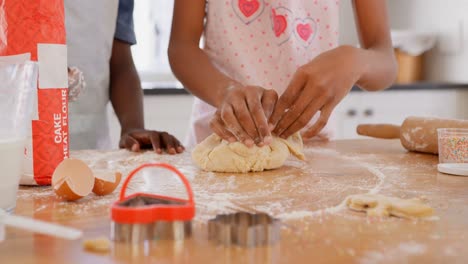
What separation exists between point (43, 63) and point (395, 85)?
7.49 ft

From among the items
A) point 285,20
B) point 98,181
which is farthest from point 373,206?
point 285,20

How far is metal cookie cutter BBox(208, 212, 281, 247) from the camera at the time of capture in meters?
0.61

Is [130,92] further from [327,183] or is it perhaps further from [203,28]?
[327,183]

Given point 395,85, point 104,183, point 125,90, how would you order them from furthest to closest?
point 395,85 → point 125,90 → point 104,183

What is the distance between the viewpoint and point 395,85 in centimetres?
290

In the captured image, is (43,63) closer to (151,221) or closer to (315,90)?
(151,221)

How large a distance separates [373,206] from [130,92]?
108cm

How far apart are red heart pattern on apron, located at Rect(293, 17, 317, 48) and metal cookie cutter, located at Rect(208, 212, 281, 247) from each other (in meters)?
0.96

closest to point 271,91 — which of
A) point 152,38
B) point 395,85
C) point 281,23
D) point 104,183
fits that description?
point 104,183

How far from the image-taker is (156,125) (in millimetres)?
2574

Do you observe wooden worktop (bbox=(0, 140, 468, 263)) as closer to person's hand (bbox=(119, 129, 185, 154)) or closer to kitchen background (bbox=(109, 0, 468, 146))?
person's hand (bbox=(119, 129, 185, 154))

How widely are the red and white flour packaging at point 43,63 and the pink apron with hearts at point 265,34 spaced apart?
26.5 inches

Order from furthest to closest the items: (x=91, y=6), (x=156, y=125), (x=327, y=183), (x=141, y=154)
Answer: (x=156, y=125) → (x=91, y=6) → (x=141, y=154) → (x=327, y=183)

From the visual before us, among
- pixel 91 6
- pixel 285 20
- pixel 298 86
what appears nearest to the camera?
pixel 298 86
